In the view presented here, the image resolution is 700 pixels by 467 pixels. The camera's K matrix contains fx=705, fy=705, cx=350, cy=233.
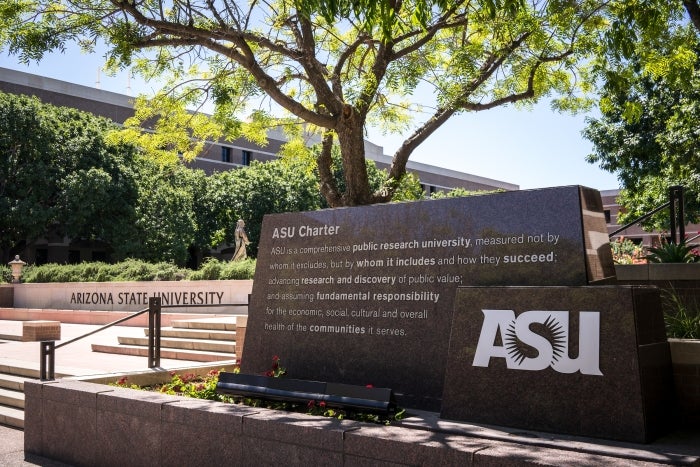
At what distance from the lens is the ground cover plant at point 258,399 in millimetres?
5684

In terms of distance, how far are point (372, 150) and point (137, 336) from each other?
5511 centimetres

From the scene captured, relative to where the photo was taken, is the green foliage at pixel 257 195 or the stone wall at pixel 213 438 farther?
the green foliage at pixel 257 195

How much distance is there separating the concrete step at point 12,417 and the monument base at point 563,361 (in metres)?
6.66

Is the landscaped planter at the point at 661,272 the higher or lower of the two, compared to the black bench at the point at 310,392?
higher

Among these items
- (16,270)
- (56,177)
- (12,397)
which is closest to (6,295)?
(16,270)

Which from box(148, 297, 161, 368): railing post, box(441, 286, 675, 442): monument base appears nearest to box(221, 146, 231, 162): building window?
box(148, 297, 161, 368): railing post

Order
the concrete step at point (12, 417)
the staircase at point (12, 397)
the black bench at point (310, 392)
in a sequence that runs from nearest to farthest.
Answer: the black bench at point (310, 392), the concrete step at point (12, 417), the staircase at point (12, 397)

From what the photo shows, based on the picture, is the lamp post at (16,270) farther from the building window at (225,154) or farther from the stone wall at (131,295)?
the building window at (225,154)

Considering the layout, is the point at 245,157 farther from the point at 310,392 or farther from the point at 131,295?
the point at 310,392

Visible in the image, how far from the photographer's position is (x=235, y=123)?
13656 millimetres

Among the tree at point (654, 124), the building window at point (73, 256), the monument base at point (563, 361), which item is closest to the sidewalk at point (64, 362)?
the monument base at point (563, 361)

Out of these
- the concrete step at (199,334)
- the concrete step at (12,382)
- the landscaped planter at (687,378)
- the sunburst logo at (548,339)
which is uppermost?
the sunburst logo at (548,339)

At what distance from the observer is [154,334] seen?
10516 millimetres

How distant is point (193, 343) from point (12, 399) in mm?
4813
